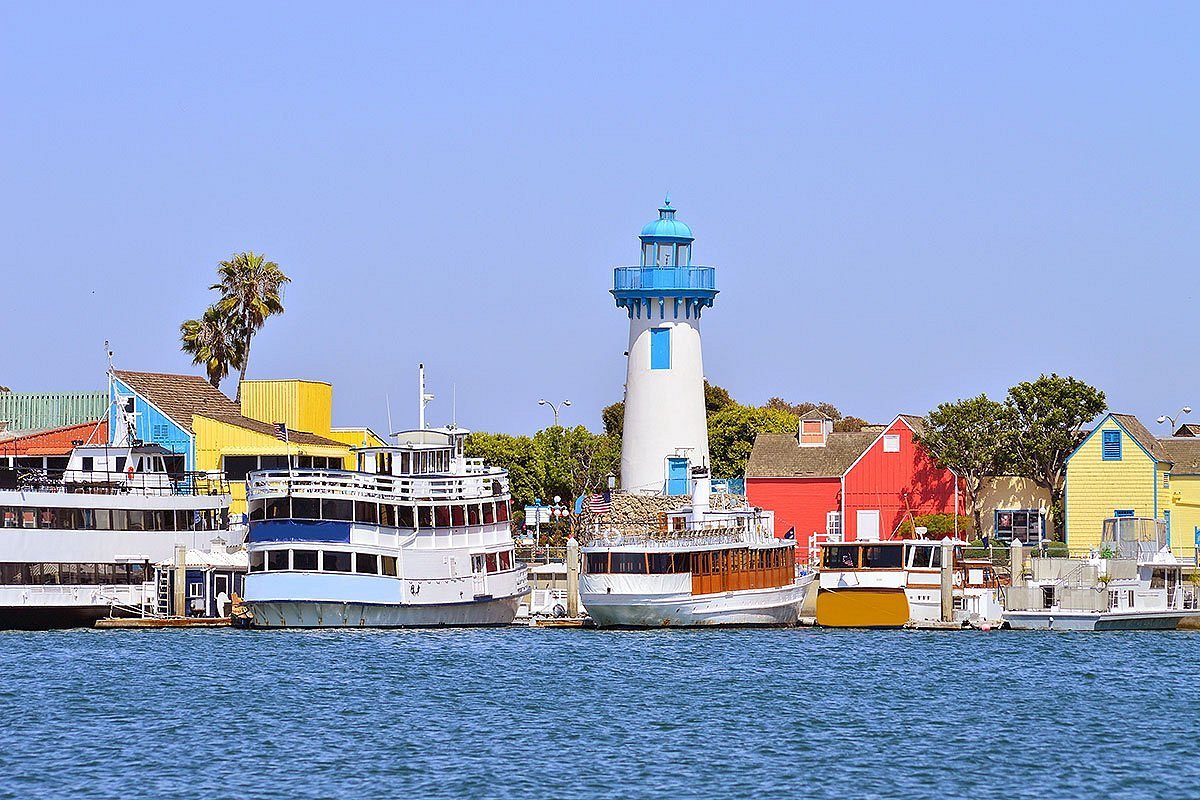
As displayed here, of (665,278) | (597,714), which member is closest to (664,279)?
(665,278)

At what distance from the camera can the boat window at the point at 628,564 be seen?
2443 inches

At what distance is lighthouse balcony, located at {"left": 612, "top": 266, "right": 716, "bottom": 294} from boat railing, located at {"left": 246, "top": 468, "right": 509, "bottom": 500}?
43.7 ft

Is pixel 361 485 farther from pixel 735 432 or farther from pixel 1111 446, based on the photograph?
pixel 735 432

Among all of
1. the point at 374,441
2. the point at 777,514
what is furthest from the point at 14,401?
the point at 777,514

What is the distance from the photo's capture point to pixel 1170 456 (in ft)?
263

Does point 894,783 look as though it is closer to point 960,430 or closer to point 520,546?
point 520,546

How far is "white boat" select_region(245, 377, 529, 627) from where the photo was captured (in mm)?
60875

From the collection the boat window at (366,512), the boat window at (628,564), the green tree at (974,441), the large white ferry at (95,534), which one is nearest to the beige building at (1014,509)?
the green tree at (974,441)

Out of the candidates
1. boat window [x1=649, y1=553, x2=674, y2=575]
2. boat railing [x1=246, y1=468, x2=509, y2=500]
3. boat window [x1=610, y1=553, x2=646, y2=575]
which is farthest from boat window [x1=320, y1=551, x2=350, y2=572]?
boat window [x1=649, y1=553, x2=674, y2=575]

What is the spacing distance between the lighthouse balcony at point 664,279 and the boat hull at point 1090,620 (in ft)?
58.7

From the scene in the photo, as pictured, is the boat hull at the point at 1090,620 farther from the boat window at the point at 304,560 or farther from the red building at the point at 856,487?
the red building at the point at 856,487

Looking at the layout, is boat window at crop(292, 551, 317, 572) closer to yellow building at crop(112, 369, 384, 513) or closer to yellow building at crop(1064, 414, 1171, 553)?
yellow building at crop(112, 369, 384, 513)

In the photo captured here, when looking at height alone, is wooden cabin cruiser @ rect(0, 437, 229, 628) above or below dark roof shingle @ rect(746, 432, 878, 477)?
below

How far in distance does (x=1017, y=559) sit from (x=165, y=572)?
26.2m
